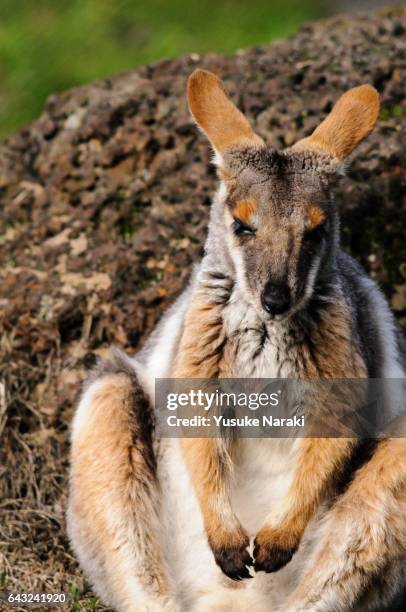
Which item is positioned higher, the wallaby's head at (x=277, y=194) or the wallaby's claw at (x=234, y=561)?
the wallaby's head at (x=277, y=194)

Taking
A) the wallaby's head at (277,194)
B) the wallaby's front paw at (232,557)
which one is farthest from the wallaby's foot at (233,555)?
the wallaby's head at (277,194)

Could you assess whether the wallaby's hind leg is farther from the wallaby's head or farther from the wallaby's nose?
the wallaby's nose

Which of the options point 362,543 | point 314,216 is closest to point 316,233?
point 314,216

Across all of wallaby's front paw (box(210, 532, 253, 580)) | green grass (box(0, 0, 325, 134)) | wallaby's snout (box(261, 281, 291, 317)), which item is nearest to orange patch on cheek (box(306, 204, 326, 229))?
wallaby's snout (box(261, 281, 291, 317))

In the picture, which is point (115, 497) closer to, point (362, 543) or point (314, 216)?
point (362, 543)

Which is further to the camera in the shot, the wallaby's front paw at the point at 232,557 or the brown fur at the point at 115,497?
the brown fur at the point at 115,497

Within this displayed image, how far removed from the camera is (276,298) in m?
4.80

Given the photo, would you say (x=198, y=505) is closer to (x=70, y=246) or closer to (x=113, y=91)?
(x=70, y=246)

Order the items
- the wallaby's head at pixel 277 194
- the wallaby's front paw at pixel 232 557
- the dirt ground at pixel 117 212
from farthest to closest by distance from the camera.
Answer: the dirt ground at pixel 117 212, the wallaby's front paw at pixel 232 557, the wallaby's head at pixel 277 194

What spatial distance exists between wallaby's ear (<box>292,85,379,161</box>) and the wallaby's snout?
0.87m

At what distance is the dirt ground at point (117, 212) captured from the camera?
6.97 meters

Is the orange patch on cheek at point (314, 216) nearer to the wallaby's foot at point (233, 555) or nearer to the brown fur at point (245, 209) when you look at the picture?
the brown fur at point (245, 209)

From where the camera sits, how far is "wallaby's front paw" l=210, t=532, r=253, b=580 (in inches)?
202

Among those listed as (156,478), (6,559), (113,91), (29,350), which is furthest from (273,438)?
(113,91)
